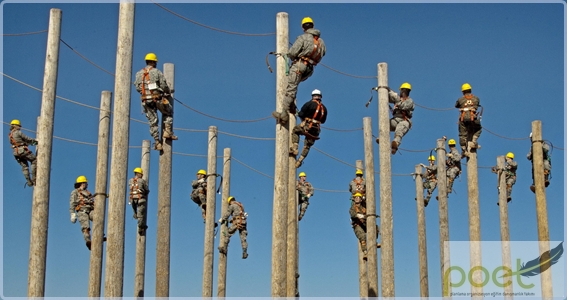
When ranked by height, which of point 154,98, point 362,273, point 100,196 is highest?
point 154,98

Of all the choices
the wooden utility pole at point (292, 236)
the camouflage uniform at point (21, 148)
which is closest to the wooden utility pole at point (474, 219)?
the wooden utility pole at point (292, 236)

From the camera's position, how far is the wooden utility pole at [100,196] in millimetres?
11062

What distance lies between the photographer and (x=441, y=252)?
14.8 m

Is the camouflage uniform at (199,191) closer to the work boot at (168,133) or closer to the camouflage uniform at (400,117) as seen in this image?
the camouflage uniform at (400,117)

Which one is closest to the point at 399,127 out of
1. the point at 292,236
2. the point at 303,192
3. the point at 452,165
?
the point at 292,236

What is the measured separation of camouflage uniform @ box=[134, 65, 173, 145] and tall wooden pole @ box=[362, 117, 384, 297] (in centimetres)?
455

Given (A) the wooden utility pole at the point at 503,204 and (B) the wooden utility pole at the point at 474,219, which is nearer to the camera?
(B) the wooden utility pole at the point at 474,219

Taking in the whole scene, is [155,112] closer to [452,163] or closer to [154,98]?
[154,98]

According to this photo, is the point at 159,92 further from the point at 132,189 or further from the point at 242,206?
the point at 242,206

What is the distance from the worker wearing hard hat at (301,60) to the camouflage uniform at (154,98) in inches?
82.4

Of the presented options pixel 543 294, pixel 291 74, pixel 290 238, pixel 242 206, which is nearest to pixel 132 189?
pixel 242 206

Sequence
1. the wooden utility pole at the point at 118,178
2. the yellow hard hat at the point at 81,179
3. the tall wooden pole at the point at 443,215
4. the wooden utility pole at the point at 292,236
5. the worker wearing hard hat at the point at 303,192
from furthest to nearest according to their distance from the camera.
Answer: the worker wearing hard hat at the point at 303,192 < the tall wooden pole at the point at 443,215 < the yellow hard hat at the point at 81,179 < the wooden utility pole at the point at 292,236 < the wooden utility pole at the point at 118,178

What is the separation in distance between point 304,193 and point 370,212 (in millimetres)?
5018

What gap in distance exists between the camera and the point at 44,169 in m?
9.78
